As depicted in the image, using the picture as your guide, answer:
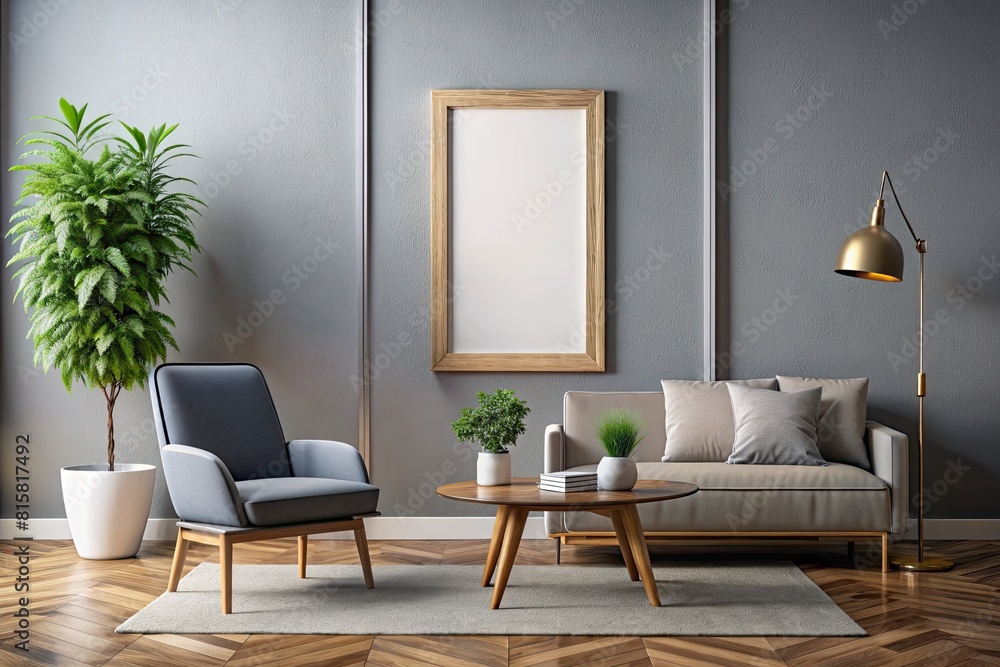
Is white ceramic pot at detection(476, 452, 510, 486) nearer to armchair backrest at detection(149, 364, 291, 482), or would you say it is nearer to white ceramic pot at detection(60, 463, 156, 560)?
armchair backrest at detection(149, 364, 291, 482)

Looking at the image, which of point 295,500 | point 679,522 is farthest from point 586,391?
point 295,500

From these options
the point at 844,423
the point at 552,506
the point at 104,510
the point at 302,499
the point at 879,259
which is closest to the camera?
the point at 552,506

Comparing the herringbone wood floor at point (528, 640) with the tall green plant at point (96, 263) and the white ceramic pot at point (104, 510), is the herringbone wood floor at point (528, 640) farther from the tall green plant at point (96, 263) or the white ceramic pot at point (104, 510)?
the tall green plant at point (96, 263)

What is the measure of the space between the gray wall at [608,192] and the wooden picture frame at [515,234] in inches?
3.5

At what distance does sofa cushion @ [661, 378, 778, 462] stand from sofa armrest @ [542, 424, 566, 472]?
53 cm

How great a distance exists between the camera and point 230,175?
4.68m

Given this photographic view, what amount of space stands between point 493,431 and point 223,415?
114 centimetres

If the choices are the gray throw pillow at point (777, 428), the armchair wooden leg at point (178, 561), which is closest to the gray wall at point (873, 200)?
the gray throw pillow at point (777, 428)

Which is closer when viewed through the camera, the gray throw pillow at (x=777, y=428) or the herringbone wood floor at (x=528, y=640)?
the herringbone wood floor at (x=528, y=640)

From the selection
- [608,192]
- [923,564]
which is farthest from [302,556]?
[923,564]

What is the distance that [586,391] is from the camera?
14.9 ft

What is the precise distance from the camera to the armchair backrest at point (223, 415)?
3.59m

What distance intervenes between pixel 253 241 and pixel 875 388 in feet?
10.7

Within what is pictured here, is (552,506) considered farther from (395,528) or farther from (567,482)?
(395,528)
